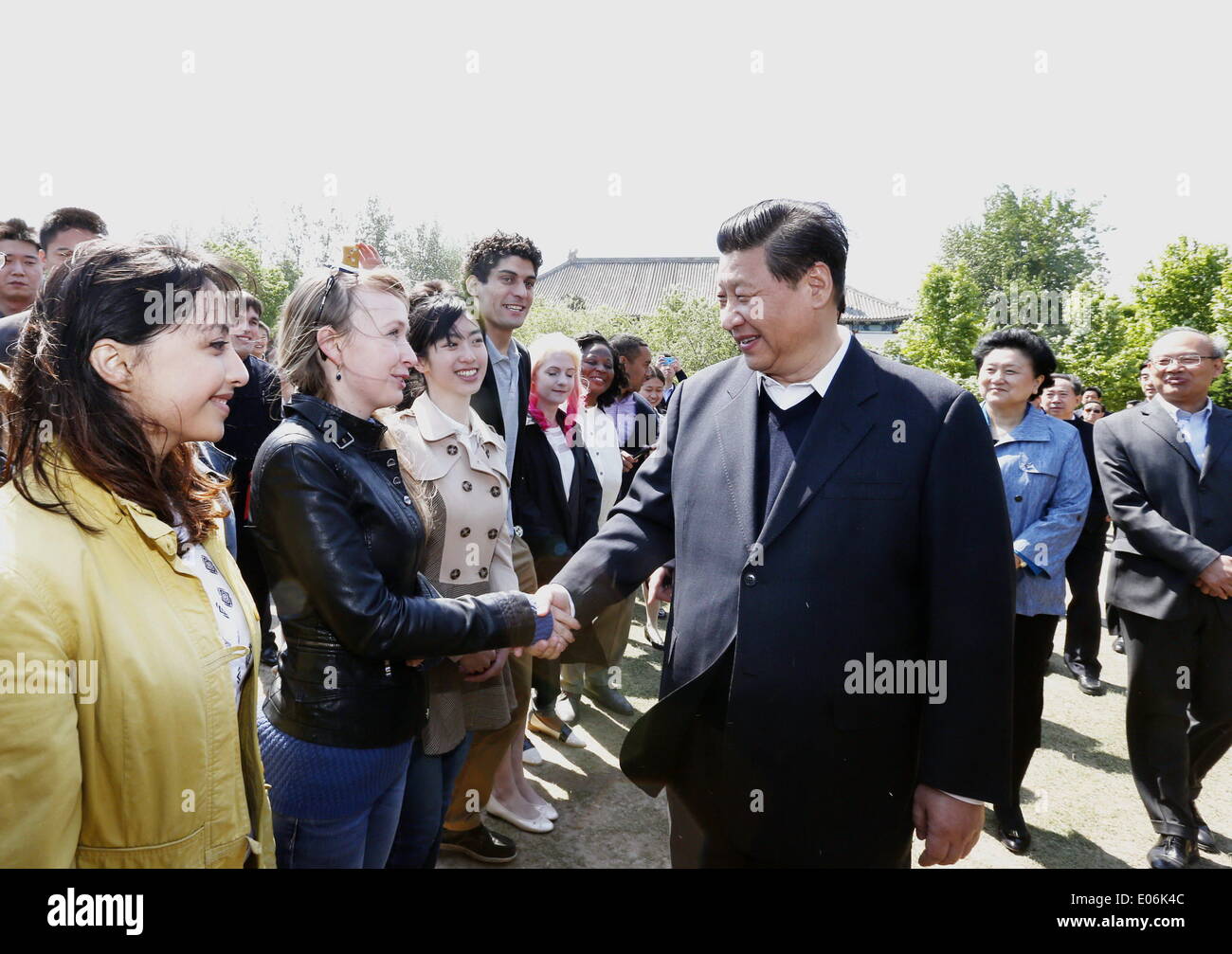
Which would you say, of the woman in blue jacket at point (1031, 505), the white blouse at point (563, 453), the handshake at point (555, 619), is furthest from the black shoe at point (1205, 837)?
the white blouse at point (563, 453)

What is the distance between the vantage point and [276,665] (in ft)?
6.83

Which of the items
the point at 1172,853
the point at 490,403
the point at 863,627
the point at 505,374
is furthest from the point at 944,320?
the point at 863,627

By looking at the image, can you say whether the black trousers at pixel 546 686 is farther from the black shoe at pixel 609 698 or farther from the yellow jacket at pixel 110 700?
the yellow jacket at pixel 110 700

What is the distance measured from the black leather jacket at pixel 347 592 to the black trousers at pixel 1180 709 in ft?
11.2

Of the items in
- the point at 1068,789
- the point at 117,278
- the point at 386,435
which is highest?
the point at 117,278

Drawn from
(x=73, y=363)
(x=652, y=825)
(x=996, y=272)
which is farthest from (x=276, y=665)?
(x=996, y=272)

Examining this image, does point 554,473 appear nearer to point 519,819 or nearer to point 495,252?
point 495,252

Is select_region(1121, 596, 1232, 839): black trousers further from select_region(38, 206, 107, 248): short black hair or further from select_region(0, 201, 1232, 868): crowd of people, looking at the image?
select_region(38, 206, 107, 248): short black hair

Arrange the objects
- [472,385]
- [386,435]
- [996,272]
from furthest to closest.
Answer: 1. [996,272]
2. [472,385]
3. [386,435]

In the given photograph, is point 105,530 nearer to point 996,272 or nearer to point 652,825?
point 652,825

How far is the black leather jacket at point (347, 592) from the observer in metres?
1.81

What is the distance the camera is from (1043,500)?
3777mm

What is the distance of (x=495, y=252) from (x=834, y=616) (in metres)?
2.83
